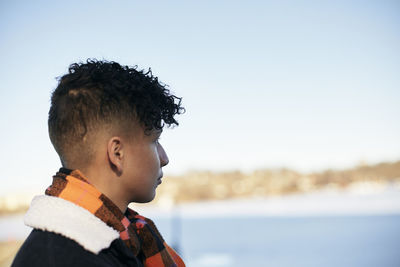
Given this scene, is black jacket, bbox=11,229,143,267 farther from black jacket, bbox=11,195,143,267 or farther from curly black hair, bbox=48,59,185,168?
curly black hair, bbox=48,59,185,168

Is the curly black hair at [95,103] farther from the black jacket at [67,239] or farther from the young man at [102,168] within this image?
the black jacket at [67,239]

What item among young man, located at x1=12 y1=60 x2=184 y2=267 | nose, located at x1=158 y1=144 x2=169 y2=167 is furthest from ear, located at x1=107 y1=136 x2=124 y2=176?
nose, located at x1=158 y1=144 x2=169 y2=167

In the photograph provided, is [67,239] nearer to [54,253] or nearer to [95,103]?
[54,253]

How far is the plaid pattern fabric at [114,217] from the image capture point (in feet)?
2.37

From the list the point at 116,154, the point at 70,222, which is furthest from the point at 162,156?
the point at 70,222

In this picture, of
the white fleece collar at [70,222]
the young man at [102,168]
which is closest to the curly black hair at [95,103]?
the young man at [102,168]

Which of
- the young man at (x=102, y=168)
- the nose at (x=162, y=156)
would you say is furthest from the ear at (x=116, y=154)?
the nose at (x=162, y=156)

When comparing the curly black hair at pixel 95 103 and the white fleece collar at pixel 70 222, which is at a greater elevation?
the curly black hair at pixel 95 103

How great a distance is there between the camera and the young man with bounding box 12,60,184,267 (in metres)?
0.66

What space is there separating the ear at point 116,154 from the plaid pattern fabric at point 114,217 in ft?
0.20

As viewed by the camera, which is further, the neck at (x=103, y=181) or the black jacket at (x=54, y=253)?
the neck at (x=103, y=181)

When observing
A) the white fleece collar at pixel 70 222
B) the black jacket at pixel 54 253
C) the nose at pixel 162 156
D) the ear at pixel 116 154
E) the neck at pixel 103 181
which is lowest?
the black jacket at pixel 54 253

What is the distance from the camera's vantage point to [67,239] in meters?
0.65

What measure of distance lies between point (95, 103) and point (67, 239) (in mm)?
267
